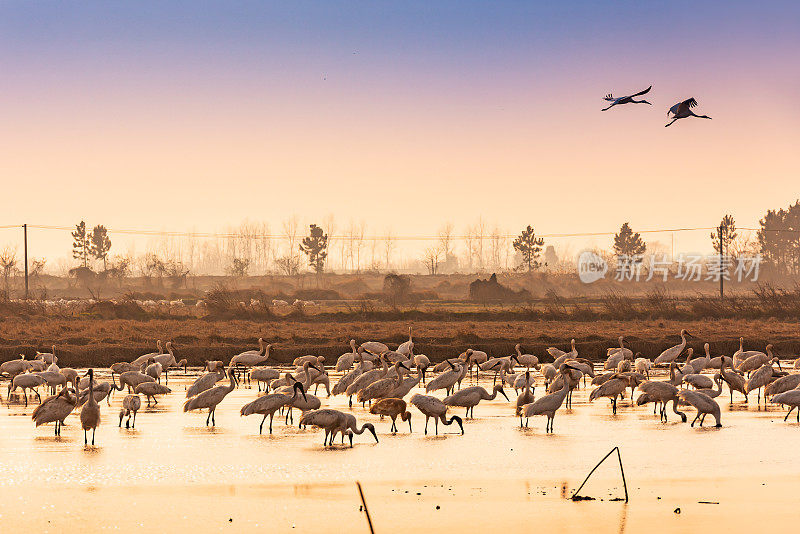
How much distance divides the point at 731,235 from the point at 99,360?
122192 millimetres

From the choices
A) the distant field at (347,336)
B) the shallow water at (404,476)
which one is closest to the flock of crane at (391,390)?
the shallow water at (404,476)

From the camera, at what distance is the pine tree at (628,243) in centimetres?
13562

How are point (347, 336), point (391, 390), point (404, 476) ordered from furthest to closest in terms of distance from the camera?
1. point (347, 336)
2. point (391, 390)
3. point (404, 476)

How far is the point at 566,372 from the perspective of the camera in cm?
1872

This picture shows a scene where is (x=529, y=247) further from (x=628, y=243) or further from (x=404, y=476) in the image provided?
(x=404, y=476)

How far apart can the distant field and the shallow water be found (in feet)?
53.9

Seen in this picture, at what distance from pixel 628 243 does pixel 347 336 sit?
329ft

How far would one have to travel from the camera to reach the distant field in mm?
35000

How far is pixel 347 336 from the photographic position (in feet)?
140

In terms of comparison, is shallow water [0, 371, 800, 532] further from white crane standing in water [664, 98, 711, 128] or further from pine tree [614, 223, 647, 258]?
pine tree [614, 223, 647, 258]

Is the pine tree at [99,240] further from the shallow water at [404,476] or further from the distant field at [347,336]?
the shallow water at [404,476]

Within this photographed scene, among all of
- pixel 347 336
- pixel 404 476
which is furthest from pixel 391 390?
pixel 347 336

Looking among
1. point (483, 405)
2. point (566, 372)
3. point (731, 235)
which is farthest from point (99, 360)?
point (731, 235)

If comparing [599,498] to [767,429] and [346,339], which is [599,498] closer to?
[767,429]
